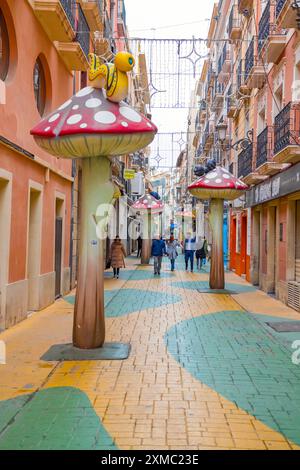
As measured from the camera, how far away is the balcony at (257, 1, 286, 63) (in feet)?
41.6

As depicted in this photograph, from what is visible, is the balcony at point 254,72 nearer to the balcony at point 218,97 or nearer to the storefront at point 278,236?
the storefront at point 278,236

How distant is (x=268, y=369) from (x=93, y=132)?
150 inches

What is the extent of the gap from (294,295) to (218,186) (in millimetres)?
3721

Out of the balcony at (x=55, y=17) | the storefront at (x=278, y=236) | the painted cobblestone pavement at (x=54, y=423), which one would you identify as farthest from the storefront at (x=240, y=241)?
the painted cobblestone pavement at (x=54, y=423)

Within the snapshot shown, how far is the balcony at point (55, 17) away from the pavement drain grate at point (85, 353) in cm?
663

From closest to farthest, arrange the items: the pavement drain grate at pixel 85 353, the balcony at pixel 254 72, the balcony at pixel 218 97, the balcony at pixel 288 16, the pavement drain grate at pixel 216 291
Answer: the pavement drain grate at pixel 85 353 → the balcony at pixel 288 16 → the pavement drain grate at pixel 216 291 → the balcony at pixel 254 72 → the balcony at pixel 218 97

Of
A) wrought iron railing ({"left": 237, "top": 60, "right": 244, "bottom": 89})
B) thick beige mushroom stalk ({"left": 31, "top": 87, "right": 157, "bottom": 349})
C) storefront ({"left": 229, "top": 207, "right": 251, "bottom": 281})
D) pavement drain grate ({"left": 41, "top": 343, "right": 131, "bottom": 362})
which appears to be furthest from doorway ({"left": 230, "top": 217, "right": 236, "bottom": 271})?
thick beige mushroom stalk ({"left": 31, "top": 87, "right": 157, "bottom": 349})

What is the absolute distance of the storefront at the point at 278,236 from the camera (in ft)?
39.8

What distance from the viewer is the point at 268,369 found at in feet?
21.0

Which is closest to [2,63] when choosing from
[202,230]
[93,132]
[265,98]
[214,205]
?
[93,132]

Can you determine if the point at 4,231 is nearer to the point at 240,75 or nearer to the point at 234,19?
the point at 240,75

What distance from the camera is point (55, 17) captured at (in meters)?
10.0

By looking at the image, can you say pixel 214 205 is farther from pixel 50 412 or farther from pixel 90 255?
pixel 50 412

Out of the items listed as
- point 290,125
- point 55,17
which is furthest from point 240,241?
point 55,17
